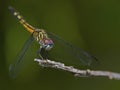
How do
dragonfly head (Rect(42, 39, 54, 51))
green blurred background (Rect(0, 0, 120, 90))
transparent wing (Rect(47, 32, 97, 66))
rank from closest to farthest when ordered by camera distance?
dragonfly head (Rect(42, 39, 54, 51)) → transparent wing (Rect(47, 32, 97, 66)) → green blurred background (Rect(0, 0, 120, 90))

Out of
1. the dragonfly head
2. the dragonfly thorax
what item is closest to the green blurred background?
the dragonfly thorax

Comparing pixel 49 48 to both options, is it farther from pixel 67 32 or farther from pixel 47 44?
pixel 67 32

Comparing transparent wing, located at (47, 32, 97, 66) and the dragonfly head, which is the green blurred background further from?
the dragonfly head

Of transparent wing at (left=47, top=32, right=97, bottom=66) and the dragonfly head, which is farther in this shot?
transparent wing at (left=47, top=32, right=97, bottom=66)

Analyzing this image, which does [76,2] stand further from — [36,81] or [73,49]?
[73,49]

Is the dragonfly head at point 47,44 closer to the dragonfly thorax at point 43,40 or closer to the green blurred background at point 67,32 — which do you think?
the dragonfly thorax at point 43,40

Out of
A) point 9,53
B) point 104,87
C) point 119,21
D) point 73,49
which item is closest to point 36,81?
point 9,53
